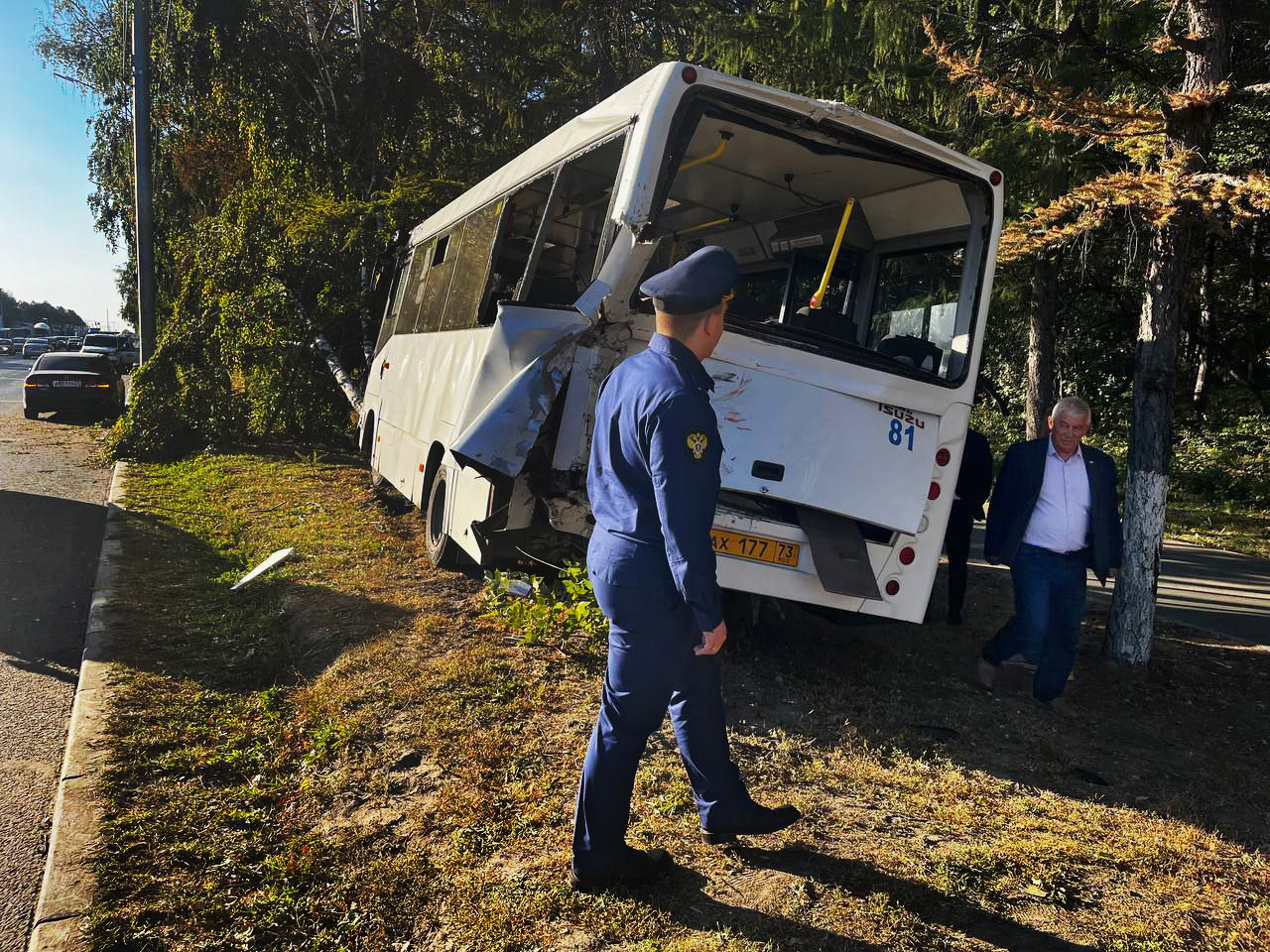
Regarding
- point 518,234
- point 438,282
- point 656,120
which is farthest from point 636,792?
point 438,282

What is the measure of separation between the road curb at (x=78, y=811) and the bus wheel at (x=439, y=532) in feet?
7.65

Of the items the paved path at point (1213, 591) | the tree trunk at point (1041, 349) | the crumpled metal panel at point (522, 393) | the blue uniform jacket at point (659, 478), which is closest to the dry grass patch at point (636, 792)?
the blue uniform jacket at point (659, 478)

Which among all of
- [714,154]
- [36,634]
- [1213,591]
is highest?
[714,154]

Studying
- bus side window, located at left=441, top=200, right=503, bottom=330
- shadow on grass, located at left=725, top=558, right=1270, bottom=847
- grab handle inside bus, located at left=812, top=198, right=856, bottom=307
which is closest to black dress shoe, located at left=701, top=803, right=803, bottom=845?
shadow on grass, located at left=725, top=558, right=1270, bottom=847

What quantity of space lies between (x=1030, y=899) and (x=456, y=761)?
2.40 meters

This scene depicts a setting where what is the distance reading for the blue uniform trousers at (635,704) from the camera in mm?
3293

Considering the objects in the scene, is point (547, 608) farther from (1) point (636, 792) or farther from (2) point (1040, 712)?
(2) point (1040, 712)

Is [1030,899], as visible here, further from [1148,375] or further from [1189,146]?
[1189,146]

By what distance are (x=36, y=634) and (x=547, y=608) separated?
3.45 meters

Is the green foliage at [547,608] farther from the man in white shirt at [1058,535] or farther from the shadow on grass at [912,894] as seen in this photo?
the man in white shirt at [1058,535]

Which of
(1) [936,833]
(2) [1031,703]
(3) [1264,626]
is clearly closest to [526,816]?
(1) [936,833]

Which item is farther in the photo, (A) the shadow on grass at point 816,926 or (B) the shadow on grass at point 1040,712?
(B) the shadow on grass at point 1040,712

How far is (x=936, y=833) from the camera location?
4.06m

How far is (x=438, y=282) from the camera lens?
9.76 meters
